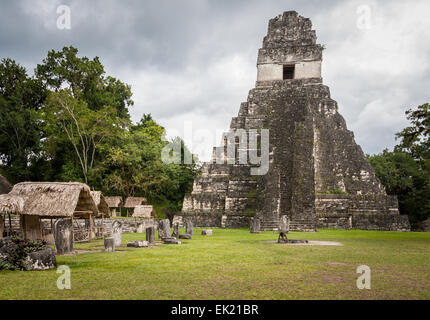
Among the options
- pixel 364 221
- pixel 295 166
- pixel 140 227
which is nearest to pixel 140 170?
pixel 140 227

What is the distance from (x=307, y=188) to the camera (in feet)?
56.1

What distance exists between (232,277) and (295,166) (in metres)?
13.8

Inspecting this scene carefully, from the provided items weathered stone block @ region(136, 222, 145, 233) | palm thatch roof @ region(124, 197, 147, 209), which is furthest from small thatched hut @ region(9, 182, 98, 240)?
palm thatch roof @ region(124, 197, 147, 209)

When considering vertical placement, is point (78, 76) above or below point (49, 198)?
above

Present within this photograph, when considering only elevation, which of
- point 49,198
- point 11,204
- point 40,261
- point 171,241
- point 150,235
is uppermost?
point 49,198

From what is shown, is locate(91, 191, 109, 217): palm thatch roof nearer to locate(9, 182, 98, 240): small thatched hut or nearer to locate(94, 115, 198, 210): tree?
locate(9, 182, 98, 240): small thatched hut

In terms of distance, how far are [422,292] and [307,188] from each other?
12807 millimetres

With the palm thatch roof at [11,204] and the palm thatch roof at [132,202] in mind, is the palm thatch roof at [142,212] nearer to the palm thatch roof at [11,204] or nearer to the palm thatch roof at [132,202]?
the palm thatch roof at [132,202]

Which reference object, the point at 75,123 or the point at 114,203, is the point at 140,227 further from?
the point at 75,123

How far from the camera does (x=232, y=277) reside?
17.6ft

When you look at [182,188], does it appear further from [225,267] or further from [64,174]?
[225,267]

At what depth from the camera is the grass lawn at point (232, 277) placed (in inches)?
173

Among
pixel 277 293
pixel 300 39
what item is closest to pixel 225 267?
pixel 277 293

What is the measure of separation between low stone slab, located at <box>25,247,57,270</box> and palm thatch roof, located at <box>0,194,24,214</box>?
180 inches
